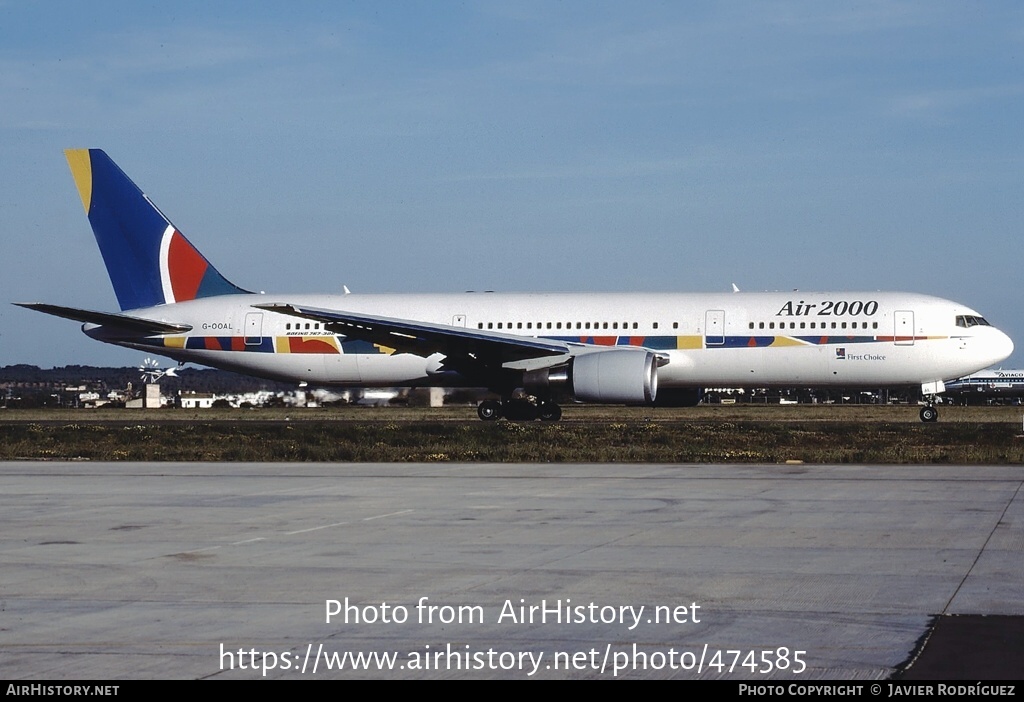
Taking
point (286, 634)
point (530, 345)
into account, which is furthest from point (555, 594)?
point (530, 345)

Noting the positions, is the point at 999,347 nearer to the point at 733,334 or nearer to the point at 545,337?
the point at 733,334

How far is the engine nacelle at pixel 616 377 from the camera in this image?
31703mm

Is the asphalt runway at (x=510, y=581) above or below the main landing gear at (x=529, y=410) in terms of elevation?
below

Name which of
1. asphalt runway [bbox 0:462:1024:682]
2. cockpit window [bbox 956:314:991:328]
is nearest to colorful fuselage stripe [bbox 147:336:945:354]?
cockpit window [bbox 956:314:991:328]

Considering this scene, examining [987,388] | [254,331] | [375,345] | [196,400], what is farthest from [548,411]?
[987,388]

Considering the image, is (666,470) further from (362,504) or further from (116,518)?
(116,518)

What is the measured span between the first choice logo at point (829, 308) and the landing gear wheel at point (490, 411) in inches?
327

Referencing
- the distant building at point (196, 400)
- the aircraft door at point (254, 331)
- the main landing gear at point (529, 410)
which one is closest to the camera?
the main landing gear at point (529, 410)

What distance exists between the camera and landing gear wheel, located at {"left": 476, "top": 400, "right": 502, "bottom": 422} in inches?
1449

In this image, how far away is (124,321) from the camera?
37.4 meters

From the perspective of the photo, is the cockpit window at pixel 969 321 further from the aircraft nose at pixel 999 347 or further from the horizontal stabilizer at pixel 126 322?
the horizontal stabilizer at pixel 126 322

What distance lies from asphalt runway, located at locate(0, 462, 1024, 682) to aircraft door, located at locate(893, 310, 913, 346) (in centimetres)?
1790

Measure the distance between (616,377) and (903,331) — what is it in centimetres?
834

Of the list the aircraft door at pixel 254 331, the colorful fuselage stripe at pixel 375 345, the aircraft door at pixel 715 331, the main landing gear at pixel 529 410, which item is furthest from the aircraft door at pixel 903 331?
the aircraft door at pixel 254 331
